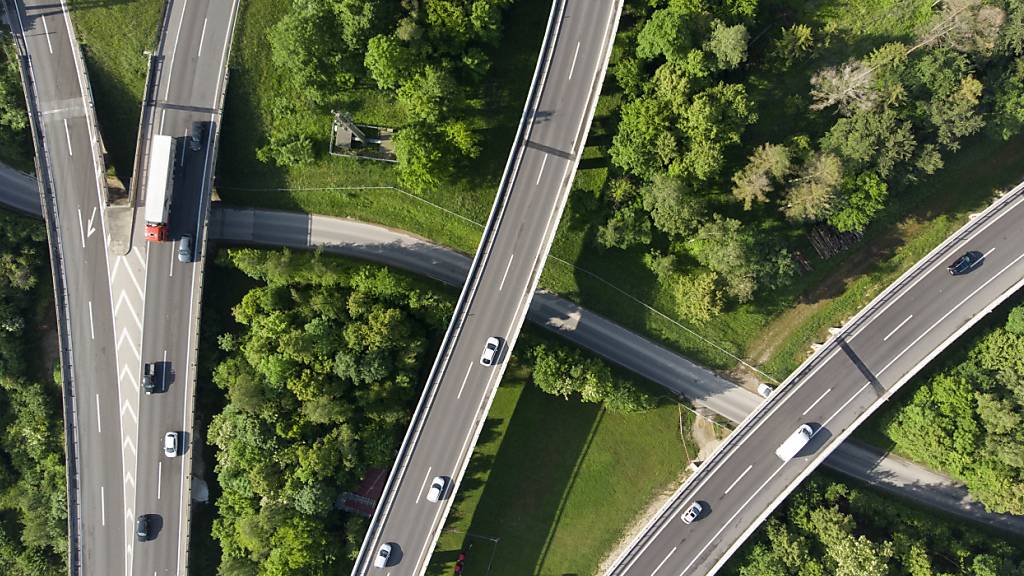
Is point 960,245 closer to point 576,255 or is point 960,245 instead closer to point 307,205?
point 576,255

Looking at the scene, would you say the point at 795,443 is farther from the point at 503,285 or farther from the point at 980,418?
the point at 503,285

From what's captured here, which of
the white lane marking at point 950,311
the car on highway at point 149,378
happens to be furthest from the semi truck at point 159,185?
the white lane marking at point 950,311

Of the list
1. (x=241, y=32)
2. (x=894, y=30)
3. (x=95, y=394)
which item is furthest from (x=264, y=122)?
(x=894, y=30)

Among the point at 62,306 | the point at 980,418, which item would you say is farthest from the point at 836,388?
the point at 62,306

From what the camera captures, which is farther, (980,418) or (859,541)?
(980,418)

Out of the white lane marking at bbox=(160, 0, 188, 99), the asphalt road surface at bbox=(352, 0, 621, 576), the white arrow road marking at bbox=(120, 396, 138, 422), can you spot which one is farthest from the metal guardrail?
the asphalt road surface at bbox=(352, 0, 621, 576)

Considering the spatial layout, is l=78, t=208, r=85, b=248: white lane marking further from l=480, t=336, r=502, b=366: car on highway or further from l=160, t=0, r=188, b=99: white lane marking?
l=480, t=336, r=502, b=366: car on highway

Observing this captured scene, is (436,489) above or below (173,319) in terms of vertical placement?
below
